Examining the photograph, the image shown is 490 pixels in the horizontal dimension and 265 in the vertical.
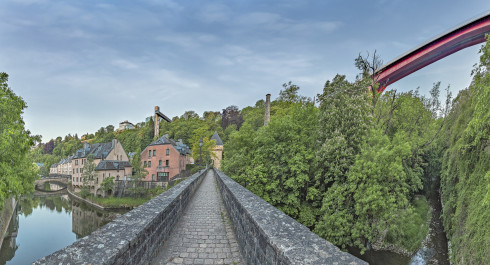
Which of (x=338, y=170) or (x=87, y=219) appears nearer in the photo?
(x=338, y=170)

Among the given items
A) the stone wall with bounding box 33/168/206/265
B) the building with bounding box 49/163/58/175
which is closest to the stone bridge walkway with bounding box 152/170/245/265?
the stone wall with bounding box 33/168/206/265

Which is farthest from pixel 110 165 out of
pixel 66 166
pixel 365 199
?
pixel 66 166

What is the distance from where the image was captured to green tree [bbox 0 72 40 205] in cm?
Result: 881

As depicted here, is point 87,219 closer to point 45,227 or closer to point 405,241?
point 45,227

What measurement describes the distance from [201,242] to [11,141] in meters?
9.56

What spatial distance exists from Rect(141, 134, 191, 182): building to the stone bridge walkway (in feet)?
109

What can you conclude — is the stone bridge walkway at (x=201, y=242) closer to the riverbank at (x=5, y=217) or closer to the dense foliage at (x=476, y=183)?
the dense foliage at (x=476, y=183)

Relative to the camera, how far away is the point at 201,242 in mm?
5156

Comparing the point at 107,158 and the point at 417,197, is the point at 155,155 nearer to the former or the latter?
the point at 107,158

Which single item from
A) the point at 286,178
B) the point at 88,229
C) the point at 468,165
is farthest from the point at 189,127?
the point at 468,165

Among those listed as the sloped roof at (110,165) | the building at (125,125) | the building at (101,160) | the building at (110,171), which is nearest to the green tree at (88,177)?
the building at (101,160)

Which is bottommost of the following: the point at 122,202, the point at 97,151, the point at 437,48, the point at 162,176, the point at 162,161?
the point at 122,202

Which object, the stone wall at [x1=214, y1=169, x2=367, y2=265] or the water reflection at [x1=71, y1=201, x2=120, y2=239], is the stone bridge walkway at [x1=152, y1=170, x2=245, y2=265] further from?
the water reflection at [x1=71, y1=201, x2=120, y2=239]

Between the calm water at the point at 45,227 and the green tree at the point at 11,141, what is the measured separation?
1146 cm
